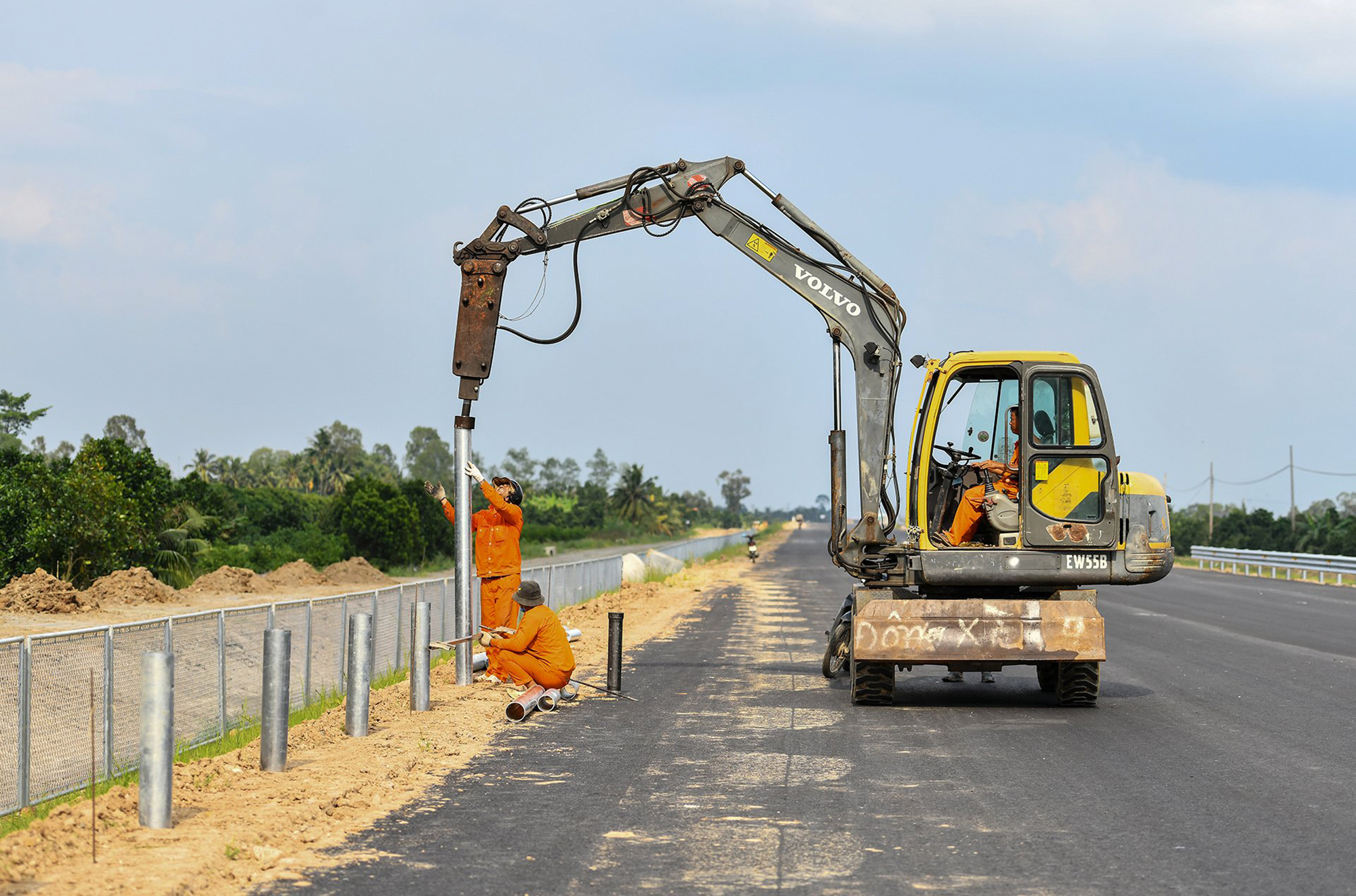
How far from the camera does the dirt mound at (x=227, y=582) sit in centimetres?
3984

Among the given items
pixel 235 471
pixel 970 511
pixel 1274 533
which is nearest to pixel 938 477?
pixel 970 511

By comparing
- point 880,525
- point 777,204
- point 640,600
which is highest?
point 777,204

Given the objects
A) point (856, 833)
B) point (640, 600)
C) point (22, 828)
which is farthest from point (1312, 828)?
point (640, 600)

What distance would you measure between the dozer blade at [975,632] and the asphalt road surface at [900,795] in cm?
65

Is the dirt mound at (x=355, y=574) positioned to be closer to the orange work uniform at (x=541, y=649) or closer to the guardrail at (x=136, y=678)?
the guardrail at (x=136, y=678)

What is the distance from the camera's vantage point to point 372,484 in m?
60.4

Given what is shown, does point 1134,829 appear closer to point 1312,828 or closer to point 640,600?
point 1312,828

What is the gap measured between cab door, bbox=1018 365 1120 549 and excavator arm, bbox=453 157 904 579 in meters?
1.64

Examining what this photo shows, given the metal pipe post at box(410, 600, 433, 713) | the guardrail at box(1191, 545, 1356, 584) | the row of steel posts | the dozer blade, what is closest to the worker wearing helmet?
the row of steel posts

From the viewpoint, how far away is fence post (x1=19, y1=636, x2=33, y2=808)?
9250 millimetres

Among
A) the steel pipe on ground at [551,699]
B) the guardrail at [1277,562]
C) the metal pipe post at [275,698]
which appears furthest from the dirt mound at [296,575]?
the metal pipe post at [275,698]

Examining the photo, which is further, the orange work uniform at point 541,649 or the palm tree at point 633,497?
the palm tree at point 633,497

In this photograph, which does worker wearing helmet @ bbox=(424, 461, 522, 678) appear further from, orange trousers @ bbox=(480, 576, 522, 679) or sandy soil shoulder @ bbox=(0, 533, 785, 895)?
sandy soil shoulder @ bbox=(0, 533, 785, 895)

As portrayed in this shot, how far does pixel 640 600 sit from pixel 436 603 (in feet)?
45.4
